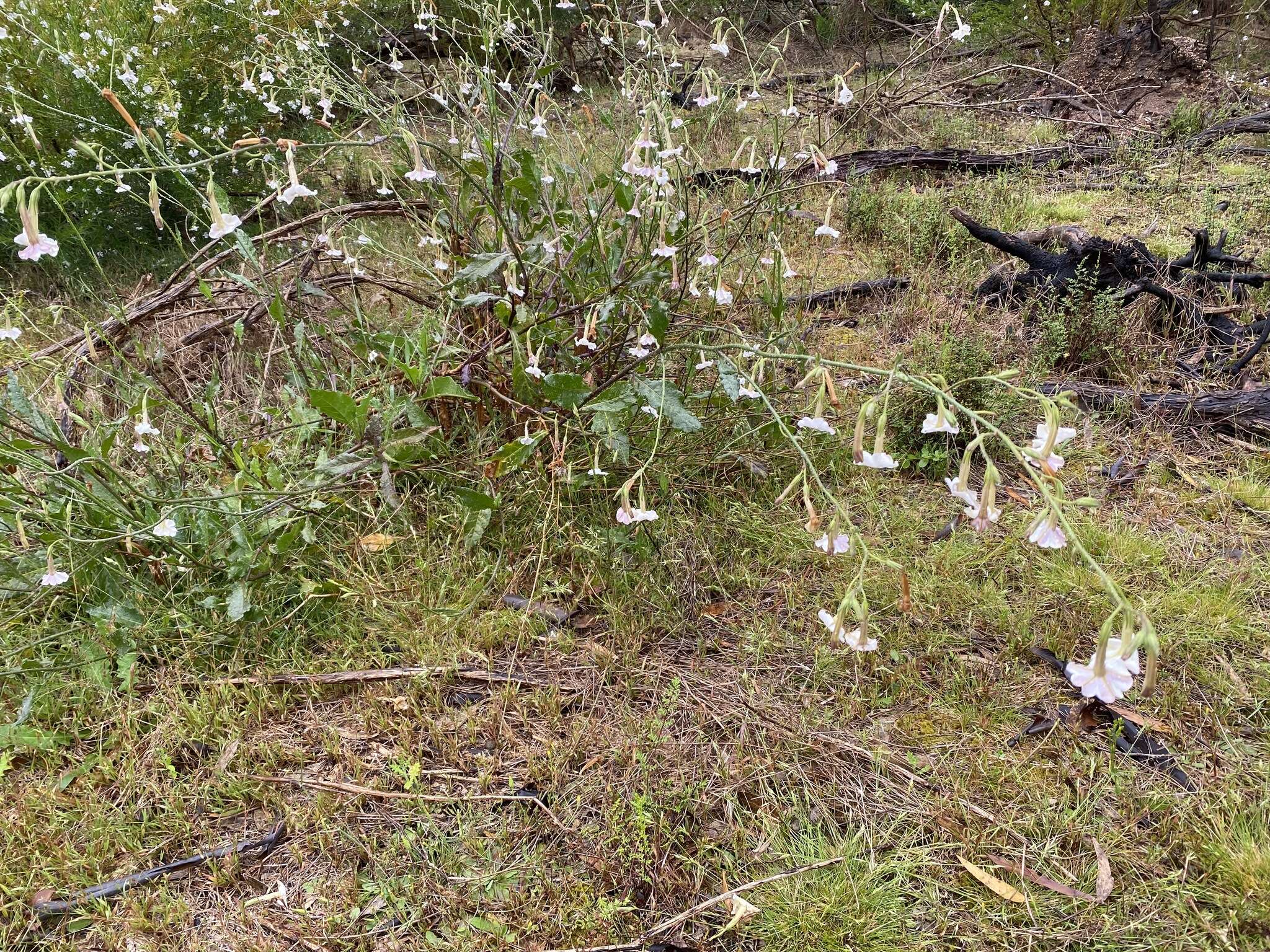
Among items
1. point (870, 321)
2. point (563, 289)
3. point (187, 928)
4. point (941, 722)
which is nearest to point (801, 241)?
point (870, 321)

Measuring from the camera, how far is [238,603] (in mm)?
1773

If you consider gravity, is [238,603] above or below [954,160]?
below

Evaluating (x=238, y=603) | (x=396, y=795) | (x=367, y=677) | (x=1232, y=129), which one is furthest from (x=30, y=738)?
(x=1232, y=129)

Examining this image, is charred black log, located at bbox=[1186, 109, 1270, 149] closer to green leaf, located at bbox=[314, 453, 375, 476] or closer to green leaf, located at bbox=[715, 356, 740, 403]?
green leaf, located at bbox=[715, 356, 740, 403]

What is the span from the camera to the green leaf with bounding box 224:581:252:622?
176 centimetres

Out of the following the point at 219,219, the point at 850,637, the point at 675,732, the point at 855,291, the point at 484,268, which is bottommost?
the point at 675,732

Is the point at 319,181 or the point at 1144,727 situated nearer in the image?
the point at 1144,727

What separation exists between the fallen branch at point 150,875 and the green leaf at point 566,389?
109cm

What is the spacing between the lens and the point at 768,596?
1953 mm

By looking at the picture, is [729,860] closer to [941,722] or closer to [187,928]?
[941,722]

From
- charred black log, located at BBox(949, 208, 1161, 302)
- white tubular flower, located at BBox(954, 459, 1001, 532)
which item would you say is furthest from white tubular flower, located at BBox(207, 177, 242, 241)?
charred black log, located at BBox(949, 208, 1161, 302)

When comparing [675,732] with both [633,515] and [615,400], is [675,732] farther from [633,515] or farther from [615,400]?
[615,400]

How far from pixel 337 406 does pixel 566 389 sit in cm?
54

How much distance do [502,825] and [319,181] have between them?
4.54 meters
